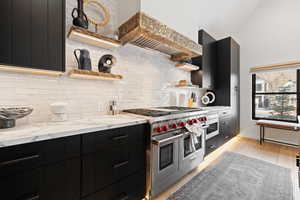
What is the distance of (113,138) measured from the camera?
1153mm

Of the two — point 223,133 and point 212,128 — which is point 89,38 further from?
point 223,133

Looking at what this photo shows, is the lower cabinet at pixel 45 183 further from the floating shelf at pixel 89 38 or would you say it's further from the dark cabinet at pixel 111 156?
the floating shelf at pixel 89 38

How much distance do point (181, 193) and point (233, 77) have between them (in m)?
3.09

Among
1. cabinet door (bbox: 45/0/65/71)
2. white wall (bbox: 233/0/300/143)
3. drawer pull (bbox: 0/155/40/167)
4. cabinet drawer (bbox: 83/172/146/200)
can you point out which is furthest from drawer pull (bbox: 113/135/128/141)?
→ white wall (bbox: 233/0/300/143)

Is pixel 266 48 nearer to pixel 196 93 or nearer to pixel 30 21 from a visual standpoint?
pixel 196 93

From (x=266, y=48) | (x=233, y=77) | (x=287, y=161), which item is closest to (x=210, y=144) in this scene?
(x=287, y=161)

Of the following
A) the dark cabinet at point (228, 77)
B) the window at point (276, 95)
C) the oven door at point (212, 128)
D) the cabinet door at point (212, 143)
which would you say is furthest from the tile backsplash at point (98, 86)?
the window at point (276, 95)

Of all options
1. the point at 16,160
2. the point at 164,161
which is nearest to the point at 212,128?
the point at 164,161

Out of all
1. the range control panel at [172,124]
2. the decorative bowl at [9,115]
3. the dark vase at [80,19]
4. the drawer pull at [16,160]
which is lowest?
the drawer pull at [16,160]

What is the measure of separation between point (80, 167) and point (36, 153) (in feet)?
1.00

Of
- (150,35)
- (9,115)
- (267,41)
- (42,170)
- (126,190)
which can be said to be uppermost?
(267,41)

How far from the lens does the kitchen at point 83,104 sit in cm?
85

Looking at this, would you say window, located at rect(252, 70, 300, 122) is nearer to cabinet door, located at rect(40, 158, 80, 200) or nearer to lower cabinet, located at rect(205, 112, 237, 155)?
lower cabinet, located at rect(205, 112, 237, 155)

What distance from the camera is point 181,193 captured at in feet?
5.25
